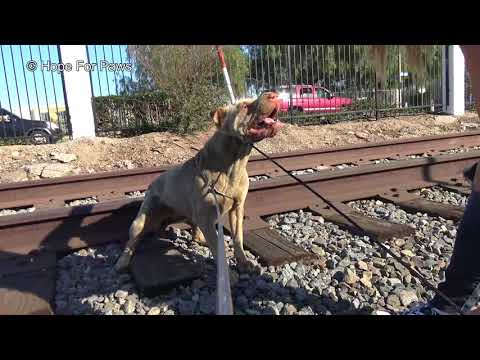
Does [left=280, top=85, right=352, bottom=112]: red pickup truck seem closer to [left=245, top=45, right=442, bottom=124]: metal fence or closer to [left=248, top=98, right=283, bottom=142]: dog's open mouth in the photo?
[left=245, top=45, right=442, bottom=124]: metal fence

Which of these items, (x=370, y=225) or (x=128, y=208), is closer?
(x=370, y=225)

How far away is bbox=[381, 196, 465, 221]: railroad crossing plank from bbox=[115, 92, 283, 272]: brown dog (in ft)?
6.25

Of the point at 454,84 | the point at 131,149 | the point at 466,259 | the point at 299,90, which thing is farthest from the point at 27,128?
the point at 454,84

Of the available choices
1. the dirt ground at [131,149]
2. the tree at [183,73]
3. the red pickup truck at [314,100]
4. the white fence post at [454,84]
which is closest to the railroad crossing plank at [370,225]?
the dirt ground at [131,149]

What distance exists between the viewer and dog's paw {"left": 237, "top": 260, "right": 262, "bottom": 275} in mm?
2863

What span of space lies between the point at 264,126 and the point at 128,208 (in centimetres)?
173

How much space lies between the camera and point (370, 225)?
3523 mm

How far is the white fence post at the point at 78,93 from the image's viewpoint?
9.87 meters

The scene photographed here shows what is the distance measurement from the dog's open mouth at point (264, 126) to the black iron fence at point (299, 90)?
838 centimetres

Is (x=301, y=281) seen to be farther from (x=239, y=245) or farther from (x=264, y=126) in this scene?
(x=264, y=126)

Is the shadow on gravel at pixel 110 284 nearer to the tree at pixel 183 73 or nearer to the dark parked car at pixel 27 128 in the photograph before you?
the tree at pixel 183 73

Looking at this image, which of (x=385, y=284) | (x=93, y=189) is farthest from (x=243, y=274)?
(x=93, y=189)
